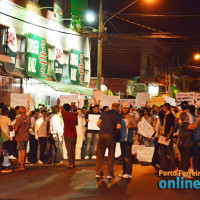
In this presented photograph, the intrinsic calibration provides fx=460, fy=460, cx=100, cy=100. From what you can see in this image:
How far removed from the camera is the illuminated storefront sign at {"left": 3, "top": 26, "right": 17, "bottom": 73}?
21.1 m

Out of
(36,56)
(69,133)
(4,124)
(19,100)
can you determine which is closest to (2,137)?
(4,124)

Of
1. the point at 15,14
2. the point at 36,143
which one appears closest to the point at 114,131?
the point at 36,143

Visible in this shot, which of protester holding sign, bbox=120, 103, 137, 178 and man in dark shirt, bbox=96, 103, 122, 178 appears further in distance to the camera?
protester holding sign, bbox=120, 103, 137, 178

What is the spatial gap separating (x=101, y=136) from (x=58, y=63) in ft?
48.6

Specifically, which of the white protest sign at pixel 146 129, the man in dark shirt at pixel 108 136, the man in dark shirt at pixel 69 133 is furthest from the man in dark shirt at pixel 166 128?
the man in dark shirt at pixel 69 133

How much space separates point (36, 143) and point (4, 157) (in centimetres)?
253

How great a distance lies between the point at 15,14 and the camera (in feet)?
75.3

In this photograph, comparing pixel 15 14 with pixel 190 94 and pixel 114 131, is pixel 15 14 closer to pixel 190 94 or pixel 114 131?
pixel 190 94

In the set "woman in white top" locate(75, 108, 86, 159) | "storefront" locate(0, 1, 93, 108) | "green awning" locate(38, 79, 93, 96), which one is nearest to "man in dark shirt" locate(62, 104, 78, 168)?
"woman in white top" locate(75, 108, 86, 159)

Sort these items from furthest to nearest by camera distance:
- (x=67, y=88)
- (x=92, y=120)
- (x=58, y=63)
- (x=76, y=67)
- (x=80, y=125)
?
(x=76, y=67) → (x=67, y=88) → (x=58, y=63) → (x=80, y=125) → (x=92, y=120)

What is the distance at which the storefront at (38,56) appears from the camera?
21.6 m

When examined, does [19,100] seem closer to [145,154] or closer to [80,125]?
[80,125]

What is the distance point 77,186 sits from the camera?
35.3ft

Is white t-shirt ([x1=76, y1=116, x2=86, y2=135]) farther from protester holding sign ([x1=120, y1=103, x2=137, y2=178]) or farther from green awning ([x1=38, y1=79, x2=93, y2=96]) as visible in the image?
green awning ([x1=38, y1=79, x2=93, y2=96])
